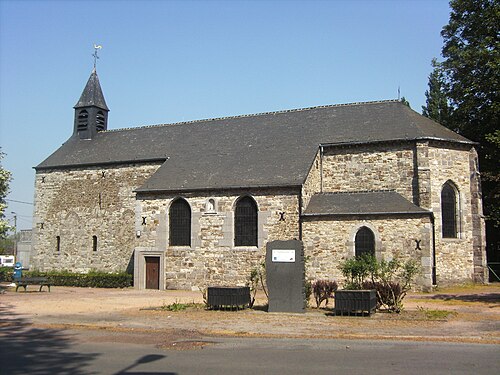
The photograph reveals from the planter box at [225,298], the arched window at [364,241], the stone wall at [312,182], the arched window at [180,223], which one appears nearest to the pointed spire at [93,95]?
the arched window at [180,223]

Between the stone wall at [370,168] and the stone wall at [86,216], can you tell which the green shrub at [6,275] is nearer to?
the stone wall at [86,216]

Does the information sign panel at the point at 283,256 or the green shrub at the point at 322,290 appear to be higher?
the information sign panel at the point at 283,256

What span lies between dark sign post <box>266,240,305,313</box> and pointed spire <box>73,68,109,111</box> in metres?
25.8

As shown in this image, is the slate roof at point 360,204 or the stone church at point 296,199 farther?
the stone church at point 296,199

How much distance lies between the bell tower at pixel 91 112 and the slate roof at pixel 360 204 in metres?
19.2

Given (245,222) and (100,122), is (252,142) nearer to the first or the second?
(245,222)

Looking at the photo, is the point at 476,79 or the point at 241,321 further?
the point at 476,79

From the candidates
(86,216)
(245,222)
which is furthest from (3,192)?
(245,222)

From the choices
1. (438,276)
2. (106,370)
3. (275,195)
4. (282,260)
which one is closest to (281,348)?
(106,370)

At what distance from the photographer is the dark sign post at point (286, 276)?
15812mm

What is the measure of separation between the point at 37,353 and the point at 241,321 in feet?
20.1

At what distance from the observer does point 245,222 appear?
83.3 ft

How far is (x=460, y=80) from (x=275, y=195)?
1430 cm

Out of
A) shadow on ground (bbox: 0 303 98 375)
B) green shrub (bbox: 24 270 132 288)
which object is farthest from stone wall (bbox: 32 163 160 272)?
shadow on ground (bbox: 0 303 98 375)
